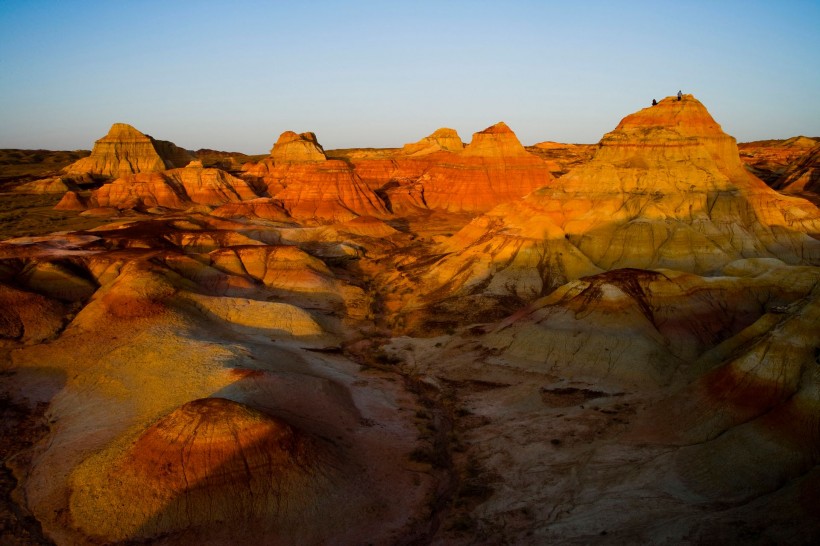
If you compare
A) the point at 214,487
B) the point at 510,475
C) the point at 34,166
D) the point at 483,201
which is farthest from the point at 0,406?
the point at 34,166

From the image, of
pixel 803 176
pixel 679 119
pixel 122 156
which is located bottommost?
pixel 803 176

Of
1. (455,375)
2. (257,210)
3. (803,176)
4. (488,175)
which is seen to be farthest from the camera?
(488,175)

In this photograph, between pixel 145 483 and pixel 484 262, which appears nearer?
pixel 145 483

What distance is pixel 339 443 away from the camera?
78.1 feet

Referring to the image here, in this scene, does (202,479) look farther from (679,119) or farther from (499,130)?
(499,130)

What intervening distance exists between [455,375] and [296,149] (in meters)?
91.8

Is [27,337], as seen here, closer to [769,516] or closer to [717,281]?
[769,516]

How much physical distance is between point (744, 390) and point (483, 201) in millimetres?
72737

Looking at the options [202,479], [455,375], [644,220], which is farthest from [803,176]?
[202,479]

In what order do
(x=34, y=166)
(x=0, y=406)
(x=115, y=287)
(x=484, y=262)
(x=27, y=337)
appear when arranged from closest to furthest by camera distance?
1. (x=0, y=406)
2. (x=27, y=337)
3. (x=115, y=287)
4. (x=484, y=262)
5. (x=34, y=166)

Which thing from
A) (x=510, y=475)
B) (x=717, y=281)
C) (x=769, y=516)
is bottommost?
(x=510, y=475)

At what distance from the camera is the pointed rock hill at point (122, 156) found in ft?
388

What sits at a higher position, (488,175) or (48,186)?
(488,175)

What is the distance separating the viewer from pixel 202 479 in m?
19.9
